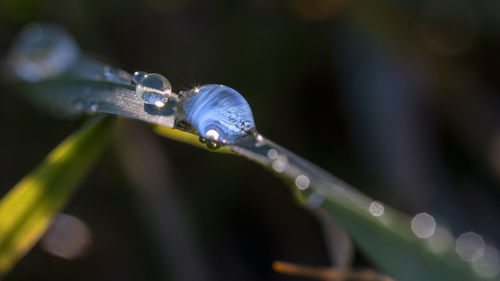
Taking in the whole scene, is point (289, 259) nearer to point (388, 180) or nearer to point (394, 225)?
point (388, 180)

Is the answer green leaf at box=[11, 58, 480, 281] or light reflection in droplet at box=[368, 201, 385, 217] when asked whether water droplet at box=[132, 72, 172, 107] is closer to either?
green leaf at box=[11, 58, 480, 281]

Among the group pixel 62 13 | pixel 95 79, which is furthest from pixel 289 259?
pixel 62 13

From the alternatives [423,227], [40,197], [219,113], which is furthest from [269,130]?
[219,113]

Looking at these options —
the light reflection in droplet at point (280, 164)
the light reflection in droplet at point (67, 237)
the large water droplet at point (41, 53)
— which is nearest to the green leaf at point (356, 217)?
the light reflection in droplet at point (280, 164)

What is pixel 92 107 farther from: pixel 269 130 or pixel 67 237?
pixel 269 130

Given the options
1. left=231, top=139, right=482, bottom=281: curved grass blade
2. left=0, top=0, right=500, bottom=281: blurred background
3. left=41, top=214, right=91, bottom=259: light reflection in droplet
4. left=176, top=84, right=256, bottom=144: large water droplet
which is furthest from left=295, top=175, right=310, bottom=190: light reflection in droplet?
left=41, top=214, right=91, bottom=259: light reflection in droplet

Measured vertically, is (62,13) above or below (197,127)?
above
